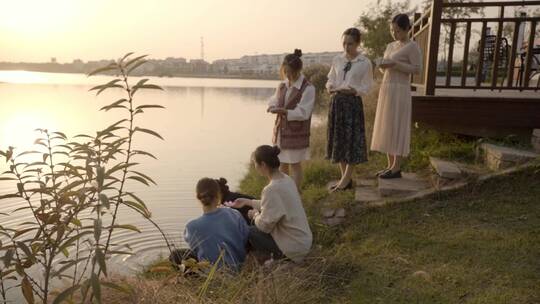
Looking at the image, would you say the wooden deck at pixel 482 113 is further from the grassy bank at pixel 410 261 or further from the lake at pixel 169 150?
the lake at pixel 169 150

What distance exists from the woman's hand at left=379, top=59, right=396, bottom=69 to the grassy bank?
121 centimetres

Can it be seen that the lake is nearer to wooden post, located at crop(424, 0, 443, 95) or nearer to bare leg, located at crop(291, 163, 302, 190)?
bare leg, located at crop(291, 163, 302, 190)

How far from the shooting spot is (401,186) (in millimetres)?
4047

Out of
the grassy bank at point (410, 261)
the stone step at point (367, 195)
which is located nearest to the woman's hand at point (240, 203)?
the grassy bank at point (410, 261)

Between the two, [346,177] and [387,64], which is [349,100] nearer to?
[387,64]

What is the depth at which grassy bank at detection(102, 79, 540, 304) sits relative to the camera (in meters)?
2.43

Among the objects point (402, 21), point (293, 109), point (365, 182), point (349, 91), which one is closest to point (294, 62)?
point (293, 109)

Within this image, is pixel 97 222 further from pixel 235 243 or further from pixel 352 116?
pixel 352 116

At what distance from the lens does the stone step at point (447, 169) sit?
3952 mm

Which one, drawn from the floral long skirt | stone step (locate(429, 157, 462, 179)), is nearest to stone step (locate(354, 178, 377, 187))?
the floral long skirt

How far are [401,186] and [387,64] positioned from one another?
43.1 inches

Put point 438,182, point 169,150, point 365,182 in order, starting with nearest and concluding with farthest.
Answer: point 438,182, point 365,182, point 169,150

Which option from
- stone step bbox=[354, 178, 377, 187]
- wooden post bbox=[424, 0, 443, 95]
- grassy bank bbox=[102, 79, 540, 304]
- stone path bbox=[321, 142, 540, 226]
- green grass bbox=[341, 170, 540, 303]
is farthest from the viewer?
wooden post bbox=[424, 0, 443, 95]

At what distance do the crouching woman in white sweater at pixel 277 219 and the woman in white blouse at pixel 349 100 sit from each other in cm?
124
